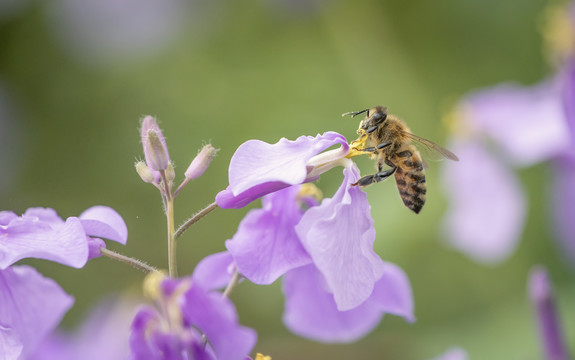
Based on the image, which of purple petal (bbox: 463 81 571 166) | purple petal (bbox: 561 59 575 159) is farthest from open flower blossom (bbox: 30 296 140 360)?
purple petal (bbox: 463 81 571 166)

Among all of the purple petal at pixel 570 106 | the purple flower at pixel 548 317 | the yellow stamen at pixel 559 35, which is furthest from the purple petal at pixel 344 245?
the yellow stamen at pixel 559 35

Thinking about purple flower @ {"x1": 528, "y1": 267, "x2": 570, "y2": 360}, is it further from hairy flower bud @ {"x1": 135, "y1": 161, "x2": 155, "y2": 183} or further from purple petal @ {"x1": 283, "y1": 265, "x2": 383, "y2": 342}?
hairy flower bud @ {"x1": 135, "y1": 161, "x2": 155, "y2": 183}

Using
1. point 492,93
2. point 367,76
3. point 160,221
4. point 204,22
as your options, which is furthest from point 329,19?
point 160,221

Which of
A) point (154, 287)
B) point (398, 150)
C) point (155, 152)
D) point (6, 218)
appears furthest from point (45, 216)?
point (398, 150)

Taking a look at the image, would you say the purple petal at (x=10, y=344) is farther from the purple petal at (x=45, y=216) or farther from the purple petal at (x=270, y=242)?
the purple petal at (x=270, y=242)

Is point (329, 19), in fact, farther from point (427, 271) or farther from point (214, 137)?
point (427, 271)
